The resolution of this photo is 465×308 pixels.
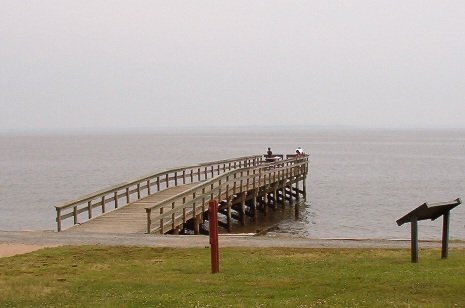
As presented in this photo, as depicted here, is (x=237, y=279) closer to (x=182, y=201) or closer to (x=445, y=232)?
(x=445, y=232)

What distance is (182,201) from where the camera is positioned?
26875 mm

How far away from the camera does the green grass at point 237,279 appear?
975cm

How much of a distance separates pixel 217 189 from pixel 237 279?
17169 millimetres

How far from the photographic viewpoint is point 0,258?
49.5ft

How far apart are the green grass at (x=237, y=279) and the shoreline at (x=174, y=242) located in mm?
1071

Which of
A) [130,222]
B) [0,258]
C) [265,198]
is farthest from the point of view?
[265,198]

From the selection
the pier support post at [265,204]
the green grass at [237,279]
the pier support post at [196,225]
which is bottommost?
the pier support post at [265,204]

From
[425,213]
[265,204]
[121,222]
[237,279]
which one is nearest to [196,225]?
[121,222]

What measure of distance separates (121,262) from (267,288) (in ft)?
14.9

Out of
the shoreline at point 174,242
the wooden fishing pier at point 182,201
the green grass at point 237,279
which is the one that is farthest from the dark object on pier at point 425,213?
the wooden fishing pier at point 182,201

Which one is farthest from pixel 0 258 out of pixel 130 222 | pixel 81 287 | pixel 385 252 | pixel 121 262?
pixel 385 252

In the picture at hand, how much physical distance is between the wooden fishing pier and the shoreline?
1.60 meters

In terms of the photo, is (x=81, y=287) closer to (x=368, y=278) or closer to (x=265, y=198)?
(x=368, y=278)

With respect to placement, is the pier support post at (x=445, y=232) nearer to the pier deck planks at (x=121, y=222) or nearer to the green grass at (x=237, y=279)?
the green grass at (x=237, y=279)
